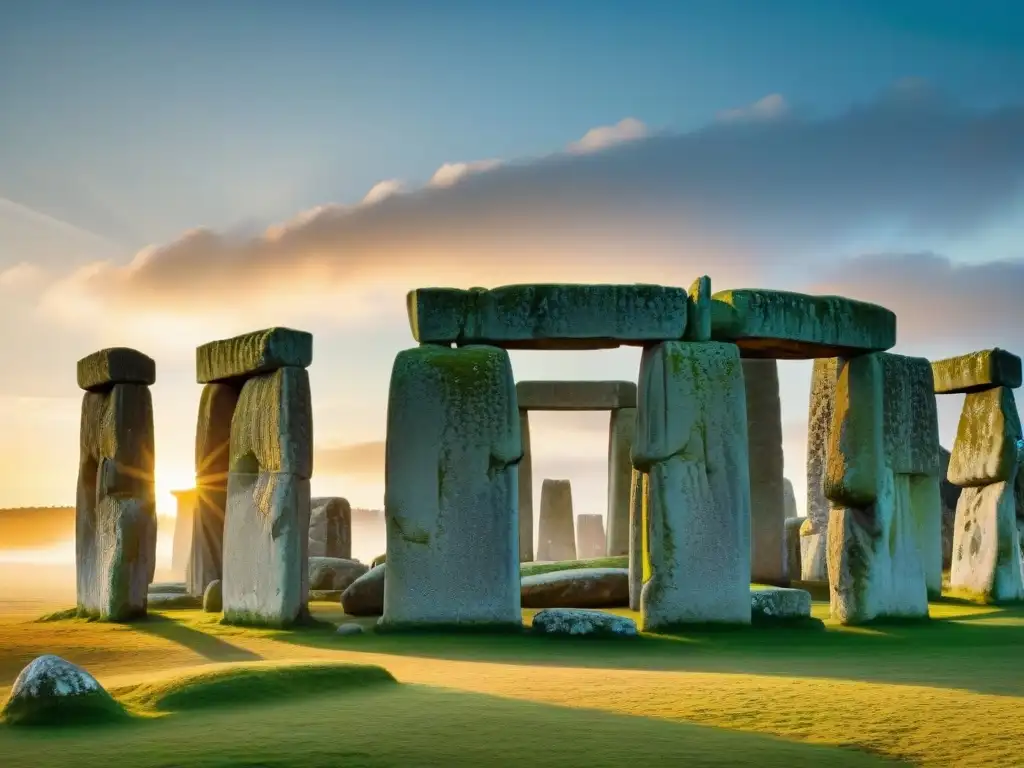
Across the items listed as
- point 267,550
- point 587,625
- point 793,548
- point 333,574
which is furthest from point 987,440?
point 267,550

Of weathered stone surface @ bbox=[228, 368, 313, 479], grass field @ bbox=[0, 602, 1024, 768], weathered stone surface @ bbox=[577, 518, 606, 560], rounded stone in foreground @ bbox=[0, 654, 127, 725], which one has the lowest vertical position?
grass field @ bbox=[0, 602, 1024, 768]

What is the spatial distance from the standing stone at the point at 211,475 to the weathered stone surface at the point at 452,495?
4.20m

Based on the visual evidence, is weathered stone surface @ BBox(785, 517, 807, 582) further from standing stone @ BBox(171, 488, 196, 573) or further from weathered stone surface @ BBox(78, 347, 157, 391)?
standing stone @ BBox(171, 488, 196, 573)

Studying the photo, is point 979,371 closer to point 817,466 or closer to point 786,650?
point 817,466

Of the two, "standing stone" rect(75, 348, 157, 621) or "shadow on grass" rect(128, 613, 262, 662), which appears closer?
"shadow on grass" rect(128, 613, 262, 662)

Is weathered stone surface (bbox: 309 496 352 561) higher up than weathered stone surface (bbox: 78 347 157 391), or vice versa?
weathered stone surface (bbox: 78 347 157 391)

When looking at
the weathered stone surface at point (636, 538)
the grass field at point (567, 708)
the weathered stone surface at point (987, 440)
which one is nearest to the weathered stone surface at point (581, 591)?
the weathered stone surface at point (636, 538)

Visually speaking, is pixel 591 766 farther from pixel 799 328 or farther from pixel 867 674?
pixel 799 328

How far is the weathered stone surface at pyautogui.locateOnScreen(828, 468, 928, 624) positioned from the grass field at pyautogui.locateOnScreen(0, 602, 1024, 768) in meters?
2.04

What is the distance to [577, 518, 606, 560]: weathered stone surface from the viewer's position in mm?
32219

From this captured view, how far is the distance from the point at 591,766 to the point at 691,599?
656cm

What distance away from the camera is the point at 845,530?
41.9 ft

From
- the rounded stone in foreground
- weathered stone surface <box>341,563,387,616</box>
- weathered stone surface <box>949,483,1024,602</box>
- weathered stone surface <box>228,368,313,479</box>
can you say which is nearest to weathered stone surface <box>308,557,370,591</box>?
weathered stone surface <box>341,563,387,616</box>

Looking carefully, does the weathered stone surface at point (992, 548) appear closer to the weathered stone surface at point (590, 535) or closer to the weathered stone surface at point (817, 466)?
the weathered stone surface at point (817, 466)
